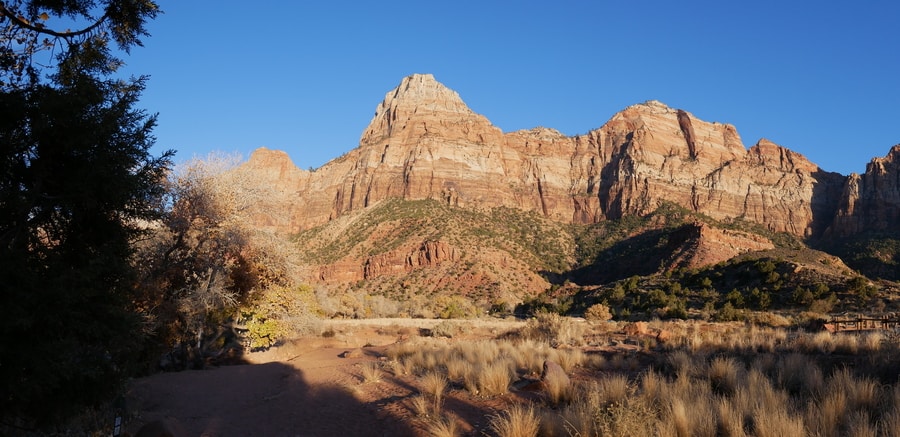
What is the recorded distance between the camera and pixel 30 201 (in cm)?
593

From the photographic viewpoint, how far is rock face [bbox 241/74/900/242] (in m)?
101

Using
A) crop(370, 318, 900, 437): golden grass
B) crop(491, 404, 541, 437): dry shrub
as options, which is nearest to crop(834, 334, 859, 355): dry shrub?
crop(370, 318, 900, 437): golden grass

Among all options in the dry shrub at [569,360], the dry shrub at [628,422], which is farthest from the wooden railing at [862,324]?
the dry shrub at [628,422]

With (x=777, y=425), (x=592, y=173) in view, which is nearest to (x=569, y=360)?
(x=777, y=425)

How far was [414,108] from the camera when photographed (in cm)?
12850

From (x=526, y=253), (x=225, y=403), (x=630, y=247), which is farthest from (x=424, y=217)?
(x=225, y=403)

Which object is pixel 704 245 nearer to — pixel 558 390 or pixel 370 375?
pixel 370 375

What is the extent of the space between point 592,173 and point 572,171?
15.7 ft

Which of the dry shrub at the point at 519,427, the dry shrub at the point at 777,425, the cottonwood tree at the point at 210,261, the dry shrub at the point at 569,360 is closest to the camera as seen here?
the dry shrub at the point at 777,425

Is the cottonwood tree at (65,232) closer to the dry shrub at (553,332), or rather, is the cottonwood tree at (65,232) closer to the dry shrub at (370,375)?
the dry shrub at (370,375)

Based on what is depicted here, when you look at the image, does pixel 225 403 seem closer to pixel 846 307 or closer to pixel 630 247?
pixel 846 307

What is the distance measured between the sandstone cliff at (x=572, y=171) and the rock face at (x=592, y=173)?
288 mm

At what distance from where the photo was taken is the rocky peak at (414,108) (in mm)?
123500

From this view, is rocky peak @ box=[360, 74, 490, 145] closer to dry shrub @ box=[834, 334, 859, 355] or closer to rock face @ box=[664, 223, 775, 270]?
rock face @ box=[664, 223, 775, 270]
